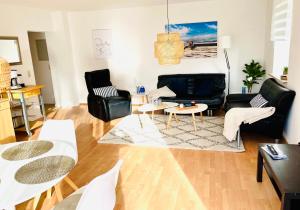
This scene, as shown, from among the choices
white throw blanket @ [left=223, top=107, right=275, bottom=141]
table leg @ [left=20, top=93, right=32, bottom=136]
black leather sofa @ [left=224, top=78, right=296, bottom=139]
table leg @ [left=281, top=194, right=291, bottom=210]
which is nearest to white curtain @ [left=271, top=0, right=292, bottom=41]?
black leather sofa @ [left=224, top=78, right=296, bottom=139]

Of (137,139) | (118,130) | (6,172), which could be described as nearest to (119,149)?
(137,139)

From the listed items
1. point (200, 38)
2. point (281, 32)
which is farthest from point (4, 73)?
point (281, 32)

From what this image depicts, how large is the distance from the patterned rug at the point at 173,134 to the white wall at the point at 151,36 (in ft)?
4.90

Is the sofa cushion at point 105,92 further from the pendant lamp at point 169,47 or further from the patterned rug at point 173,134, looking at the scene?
the pendant lamp at point 169,47

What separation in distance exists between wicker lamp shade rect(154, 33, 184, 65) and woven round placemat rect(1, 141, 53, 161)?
2348mm

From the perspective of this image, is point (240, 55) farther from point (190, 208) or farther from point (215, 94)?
point (190, 208)

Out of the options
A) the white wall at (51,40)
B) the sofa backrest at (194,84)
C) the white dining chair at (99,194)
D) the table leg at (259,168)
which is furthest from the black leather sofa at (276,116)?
the white wall at (51,40)

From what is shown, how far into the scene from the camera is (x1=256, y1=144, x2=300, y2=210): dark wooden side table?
1.83m

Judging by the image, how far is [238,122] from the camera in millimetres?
3596

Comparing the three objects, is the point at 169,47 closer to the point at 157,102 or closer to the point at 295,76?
the point at 157,102

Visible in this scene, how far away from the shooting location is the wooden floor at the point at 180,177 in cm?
247

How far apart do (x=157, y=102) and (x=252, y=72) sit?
2.28 metres

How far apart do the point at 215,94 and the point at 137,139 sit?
2254 mm

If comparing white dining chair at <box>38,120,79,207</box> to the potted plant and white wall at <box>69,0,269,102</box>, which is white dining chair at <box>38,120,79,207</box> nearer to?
white wall at <box>69,0,269,102</box>
